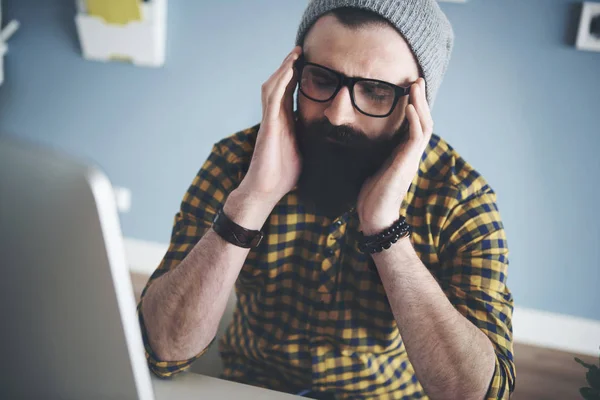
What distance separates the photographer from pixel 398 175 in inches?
35.7

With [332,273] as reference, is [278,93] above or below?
above

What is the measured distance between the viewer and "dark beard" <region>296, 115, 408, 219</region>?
38.7 inches

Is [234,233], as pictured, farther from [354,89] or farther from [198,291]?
[354,89]

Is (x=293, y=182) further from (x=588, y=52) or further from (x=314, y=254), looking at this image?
(x=588, y=52)

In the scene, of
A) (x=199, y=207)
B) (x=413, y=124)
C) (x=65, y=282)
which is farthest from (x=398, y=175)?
(x=65, y=282)

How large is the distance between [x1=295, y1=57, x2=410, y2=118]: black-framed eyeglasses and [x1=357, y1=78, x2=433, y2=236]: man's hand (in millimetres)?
44

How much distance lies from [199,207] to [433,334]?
0.54 meters

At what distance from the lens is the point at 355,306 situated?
1.00 m

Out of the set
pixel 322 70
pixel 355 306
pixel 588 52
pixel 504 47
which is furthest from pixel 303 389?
pixel 588 52

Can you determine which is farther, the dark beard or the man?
the dark beard

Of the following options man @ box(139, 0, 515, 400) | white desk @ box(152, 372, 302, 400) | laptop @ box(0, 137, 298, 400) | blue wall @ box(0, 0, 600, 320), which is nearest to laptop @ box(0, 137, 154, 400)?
laptop @ box(0, 137, 298, 400)

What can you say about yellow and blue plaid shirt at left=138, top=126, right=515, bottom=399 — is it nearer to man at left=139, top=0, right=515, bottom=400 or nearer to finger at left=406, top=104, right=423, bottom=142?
man at left=139, top=0, right=515, bottom=400

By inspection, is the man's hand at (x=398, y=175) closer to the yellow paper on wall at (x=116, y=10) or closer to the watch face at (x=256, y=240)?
the watch face at (x=256, y=240)

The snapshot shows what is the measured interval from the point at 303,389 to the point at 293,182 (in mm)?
441
